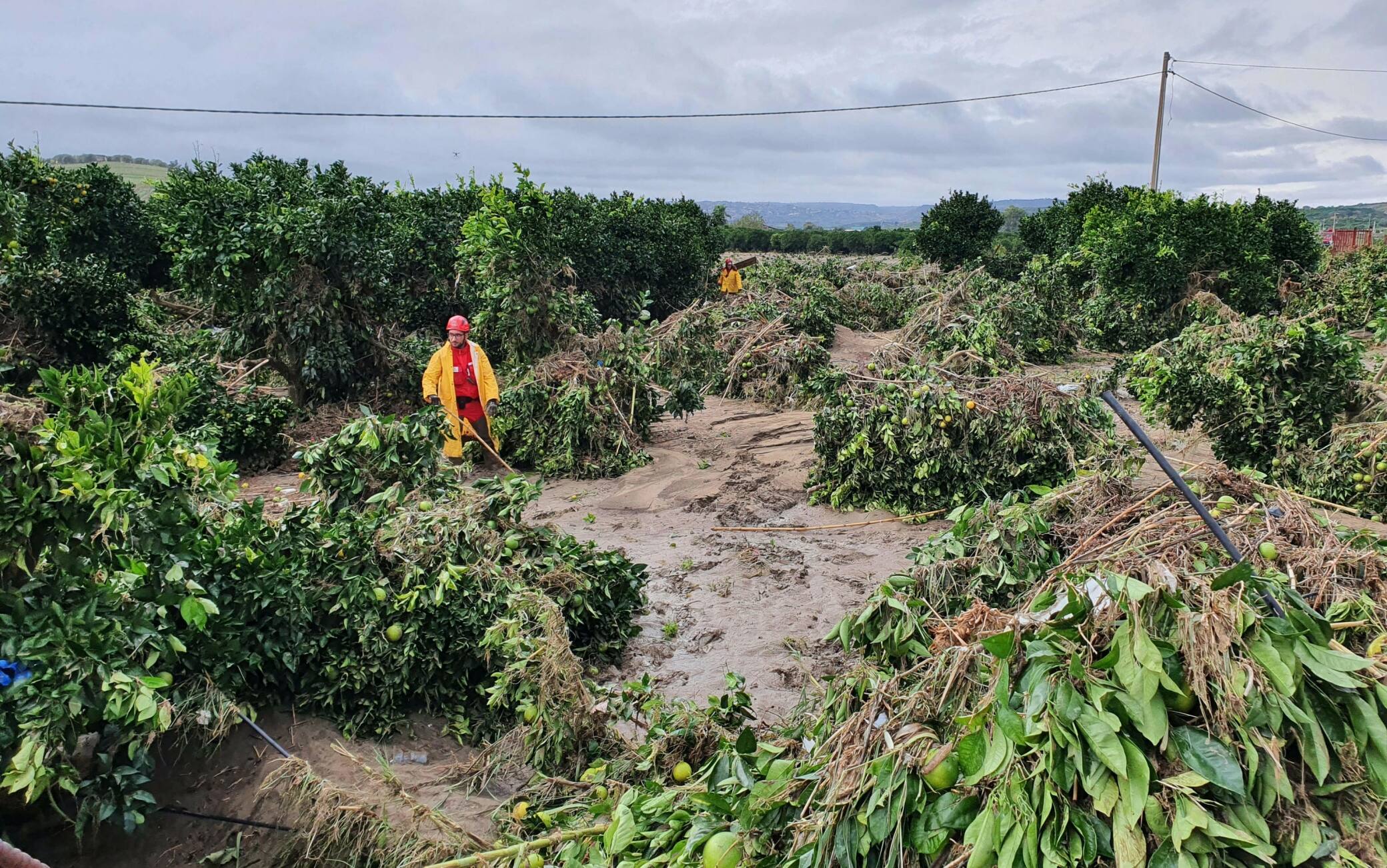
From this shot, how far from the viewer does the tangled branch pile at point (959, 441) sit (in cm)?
760

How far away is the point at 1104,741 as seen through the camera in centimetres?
215

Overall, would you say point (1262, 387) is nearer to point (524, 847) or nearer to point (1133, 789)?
point (1133, 789)

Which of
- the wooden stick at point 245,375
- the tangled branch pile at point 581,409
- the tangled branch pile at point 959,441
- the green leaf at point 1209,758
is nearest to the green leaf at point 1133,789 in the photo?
the green leaf at point 1209,758

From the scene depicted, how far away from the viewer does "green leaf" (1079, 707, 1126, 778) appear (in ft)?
6.88

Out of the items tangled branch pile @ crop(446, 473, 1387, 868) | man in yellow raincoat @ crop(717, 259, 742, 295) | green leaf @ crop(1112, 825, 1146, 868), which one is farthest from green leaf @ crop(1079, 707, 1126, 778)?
man in yellow raincoat @ crop(717, 259, 742, 295)

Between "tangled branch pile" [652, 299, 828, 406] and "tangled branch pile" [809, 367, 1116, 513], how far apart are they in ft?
11.8

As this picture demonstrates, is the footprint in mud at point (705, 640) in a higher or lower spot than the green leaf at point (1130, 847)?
lower

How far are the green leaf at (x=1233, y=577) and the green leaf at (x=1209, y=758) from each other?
0.39 m

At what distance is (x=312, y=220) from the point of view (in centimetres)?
927

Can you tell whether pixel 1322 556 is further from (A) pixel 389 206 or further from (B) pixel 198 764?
(A) pixel 389 206

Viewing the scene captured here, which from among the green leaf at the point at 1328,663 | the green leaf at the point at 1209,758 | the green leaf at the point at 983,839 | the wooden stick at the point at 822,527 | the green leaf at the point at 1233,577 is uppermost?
the green leaf at the point at 1233,577

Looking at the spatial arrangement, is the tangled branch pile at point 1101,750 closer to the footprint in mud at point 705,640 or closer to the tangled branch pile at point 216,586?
the tangled branch pile at point 216,586

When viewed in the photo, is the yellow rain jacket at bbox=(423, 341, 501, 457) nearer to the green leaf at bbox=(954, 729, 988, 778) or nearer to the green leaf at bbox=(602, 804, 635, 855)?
the green leaf at bbox=(602, 804, 635, 855)

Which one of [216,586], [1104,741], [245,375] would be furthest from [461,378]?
[1104,741]
